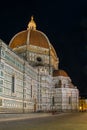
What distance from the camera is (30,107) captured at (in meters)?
55.9

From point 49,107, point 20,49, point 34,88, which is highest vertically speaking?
point 20,49

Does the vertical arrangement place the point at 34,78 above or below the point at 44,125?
above

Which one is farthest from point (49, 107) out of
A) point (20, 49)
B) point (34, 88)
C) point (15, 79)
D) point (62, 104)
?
point (15, 79)

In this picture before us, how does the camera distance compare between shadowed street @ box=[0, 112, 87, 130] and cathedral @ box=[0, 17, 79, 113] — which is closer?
shadowed street @ box=[0, 112, 87, 130]

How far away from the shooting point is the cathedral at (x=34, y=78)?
45.6 metres

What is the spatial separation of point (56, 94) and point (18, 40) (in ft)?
55.1

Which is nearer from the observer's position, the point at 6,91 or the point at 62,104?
the point at 6,91

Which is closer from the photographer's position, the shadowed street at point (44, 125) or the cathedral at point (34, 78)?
the shadowed street at point (44, 125)

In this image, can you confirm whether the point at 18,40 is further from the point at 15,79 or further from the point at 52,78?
the point at 15,79

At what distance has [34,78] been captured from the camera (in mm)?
60344

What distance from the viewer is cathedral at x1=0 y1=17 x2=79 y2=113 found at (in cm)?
4556

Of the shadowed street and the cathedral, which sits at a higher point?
the cathedral

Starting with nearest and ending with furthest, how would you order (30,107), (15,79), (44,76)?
(15,79) → (30,107) → (44,76)

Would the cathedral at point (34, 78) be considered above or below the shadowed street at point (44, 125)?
above
